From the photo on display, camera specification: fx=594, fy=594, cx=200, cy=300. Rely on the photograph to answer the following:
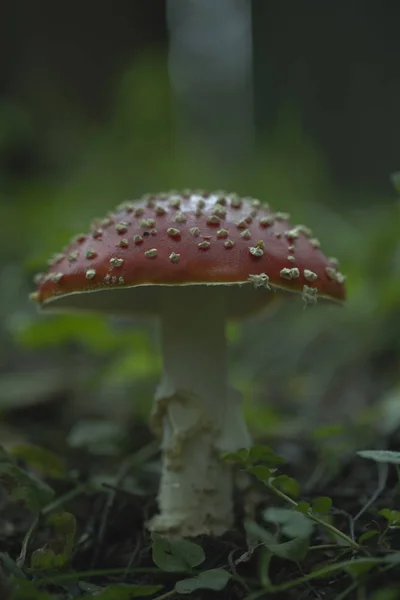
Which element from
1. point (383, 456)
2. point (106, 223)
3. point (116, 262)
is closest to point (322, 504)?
point (383, 456)

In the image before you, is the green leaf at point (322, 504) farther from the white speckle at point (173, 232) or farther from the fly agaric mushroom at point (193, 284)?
the white speckle at point (173, 232)

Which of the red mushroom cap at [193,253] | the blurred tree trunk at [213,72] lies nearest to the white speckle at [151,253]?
the red mushroom cap at [193,253]

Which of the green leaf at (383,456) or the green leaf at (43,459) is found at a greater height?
the green leaf at (383,456)

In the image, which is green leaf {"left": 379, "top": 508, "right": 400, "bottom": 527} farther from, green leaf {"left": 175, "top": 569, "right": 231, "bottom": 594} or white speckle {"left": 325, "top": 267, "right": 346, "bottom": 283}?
white speckle {"left": 325, "top": 267, "right": 346, "bottom": 283}

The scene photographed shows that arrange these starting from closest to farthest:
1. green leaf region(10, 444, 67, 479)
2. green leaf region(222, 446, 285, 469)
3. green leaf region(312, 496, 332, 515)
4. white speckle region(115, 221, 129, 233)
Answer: green leaf region(312, 496, 332, 515) < green leaf region(222, 446, 285, 469) < white speckle region(115, 221, 129, 233) < green leaf region(10, 444, 67, 479)

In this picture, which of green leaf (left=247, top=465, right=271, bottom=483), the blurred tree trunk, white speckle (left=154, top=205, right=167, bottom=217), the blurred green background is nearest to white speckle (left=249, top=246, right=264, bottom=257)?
white speckle (left=154, top=205, right=167, bottom=217)

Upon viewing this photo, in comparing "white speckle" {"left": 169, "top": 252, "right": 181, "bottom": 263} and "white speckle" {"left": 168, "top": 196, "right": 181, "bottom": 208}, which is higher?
"white speckle" {"left": 168, "top": 196, "right": 181, "bottom": 208}
